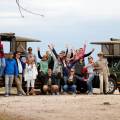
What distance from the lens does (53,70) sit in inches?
904

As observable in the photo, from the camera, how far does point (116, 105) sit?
17406mm

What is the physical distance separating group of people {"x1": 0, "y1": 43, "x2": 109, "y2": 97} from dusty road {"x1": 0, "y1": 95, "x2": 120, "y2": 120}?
8.31 feet

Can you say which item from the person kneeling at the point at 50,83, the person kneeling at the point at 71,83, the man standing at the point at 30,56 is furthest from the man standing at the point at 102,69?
the man standing at the point at 30,56

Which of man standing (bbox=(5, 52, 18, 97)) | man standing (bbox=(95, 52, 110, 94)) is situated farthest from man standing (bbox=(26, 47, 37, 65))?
man standing (bbox=(95, 52, 110, 94))

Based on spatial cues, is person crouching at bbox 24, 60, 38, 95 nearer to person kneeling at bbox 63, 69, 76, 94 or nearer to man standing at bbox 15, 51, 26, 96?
man standing at bbox 15, 51, 26, 96

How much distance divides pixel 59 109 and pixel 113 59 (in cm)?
1116

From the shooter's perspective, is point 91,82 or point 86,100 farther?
point 91,82

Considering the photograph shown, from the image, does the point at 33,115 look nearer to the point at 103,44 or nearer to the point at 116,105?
the point at 116,105

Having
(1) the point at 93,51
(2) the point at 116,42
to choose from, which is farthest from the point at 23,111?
(2) the point at 116,42

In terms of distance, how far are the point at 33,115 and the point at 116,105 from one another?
3900mm

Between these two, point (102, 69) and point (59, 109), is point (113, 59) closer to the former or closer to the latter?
point (102, 69)

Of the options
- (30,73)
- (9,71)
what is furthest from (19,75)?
(9,71)

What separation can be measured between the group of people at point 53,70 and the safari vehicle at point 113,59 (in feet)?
2.91

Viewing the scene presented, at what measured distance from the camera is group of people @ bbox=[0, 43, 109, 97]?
2187 centimetres
